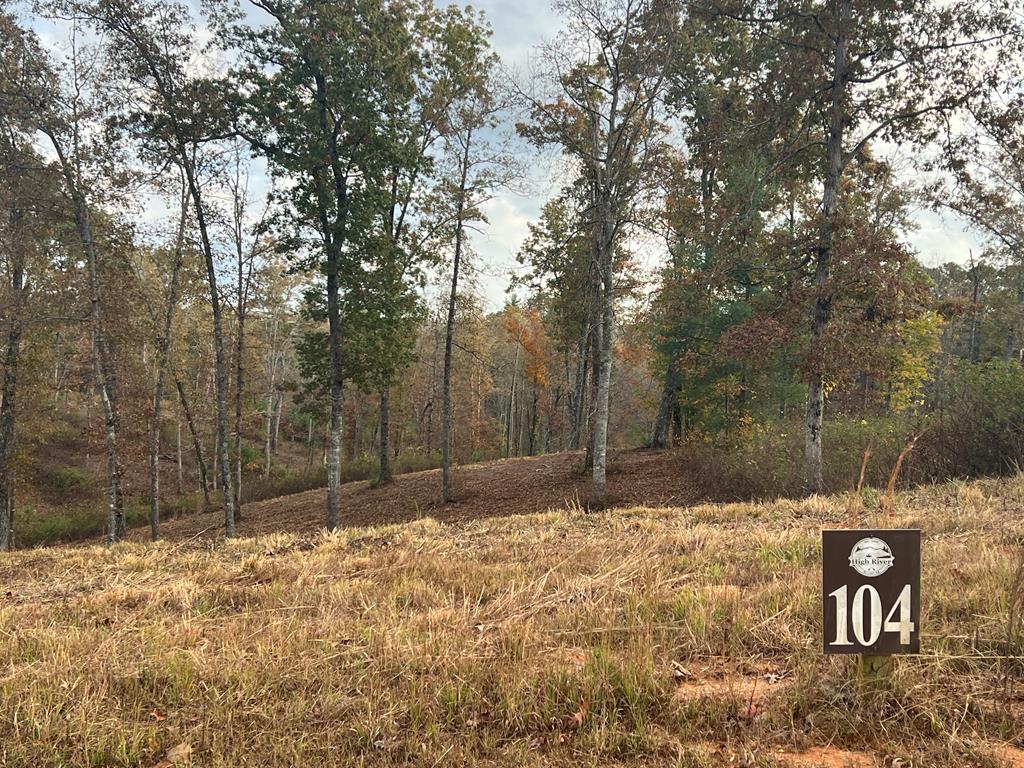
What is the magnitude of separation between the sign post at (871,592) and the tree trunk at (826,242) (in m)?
8.87

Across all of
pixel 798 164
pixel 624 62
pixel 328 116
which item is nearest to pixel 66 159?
pixel 328 116

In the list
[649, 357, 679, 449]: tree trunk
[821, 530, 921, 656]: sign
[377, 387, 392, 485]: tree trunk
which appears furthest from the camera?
[377, 387, 392, 485]: tree trunk

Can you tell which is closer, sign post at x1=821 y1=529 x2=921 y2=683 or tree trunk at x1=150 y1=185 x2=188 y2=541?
sign post at x1=821 y1=529 x2=921 y2=683

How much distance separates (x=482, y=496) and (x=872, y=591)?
15.4 meters

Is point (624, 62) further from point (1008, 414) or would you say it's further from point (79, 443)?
point (79, 443)

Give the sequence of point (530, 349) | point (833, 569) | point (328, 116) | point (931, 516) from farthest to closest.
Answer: point (530, 349) < point (328, 116) < point (931, 516) < point (833, 569)

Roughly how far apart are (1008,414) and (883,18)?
7.80 m

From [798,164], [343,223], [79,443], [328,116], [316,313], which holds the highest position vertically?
[328,116]

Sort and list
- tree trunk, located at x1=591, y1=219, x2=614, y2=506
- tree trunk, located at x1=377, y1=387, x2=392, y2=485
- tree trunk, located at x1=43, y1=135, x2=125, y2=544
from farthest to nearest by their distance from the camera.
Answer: tree trunk, located at x1=377, y1=387, x2=392, y2=485, tree trunk, located at x1=43, y1=135, x2=125, y2=544, tree trunk, located at x1=591, y1=219, x2=614, y2=506

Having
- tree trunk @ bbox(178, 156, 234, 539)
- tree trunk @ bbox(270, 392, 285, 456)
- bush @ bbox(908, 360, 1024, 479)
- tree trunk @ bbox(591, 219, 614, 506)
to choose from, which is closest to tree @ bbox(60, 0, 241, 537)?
tree trunk @ bbox(178, 156, 234, 539)

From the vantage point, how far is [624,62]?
11.6m

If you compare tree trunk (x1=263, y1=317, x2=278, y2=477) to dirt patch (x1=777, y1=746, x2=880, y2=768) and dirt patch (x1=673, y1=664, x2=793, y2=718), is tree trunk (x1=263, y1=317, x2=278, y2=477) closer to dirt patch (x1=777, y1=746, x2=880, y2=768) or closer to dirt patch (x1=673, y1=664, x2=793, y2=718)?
dirt patch (x1=673, y1=664, x2=793, y2=718)

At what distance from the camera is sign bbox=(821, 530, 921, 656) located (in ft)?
6.99

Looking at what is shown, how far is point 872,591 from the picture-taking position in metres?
2.16
